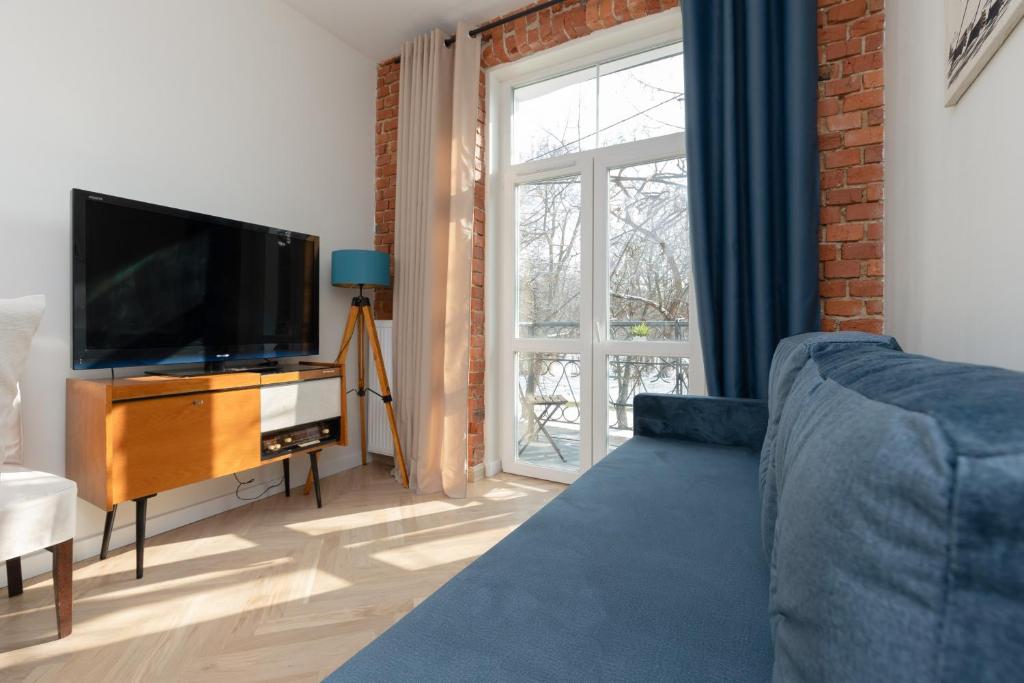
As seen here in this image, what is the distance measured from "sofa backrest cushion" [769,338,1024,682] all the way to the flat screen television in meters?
2.43

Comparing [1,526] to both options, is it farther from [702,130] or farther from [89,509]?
[702,130]

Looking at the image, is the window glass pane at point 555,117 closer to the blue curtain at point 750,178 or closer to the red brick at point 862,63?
the blue curtain at point 750,178

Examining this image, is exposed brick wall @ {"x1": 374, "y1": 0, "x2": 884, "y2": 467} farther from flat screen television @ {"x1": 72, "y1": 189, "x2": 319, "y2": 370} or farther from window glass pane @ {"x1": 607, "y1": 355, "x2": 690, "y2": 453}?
flat screen television @ {"x1": 72, "y1": 189, "x2": 319, "y2": 370}

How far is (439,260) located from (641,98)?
150cm

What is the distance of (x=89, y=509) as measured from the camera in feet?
6.88

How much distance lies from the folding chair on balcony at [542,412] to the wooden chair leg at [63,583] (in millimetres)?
2238

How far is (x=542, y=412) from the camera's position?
3162mm

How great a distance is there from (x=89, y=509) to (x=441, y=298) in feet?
6.29

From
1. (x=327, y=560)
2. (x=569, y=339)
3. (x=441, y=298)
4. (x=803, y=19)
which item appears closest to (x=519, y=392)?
(x=569, y=339)

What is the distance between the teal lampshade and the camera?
2895 millimetres

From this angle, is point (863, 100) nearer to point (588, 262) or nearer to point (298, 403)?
point (588, 262)

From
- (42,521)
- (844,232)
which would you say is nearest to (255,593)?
(42,521)

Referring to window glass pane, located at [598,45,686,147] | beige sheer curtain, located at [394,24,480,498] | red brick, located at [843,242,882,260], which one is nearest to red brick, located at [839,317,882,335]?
red brick, located at [843,242,882,260]

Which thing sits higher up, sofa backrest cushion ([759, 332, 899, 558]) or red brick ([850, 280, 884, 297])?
red brick ([850, 280, 884, 297])
